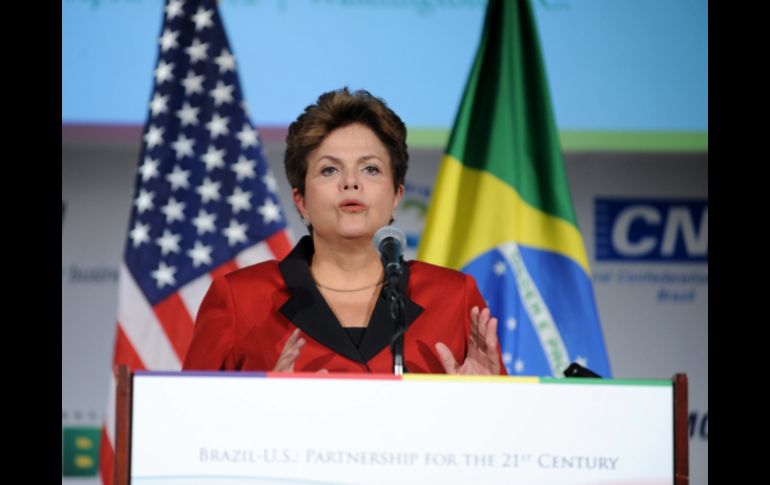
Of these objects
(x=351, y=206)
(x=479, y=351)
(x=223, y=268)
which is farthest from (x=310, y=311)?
(x=223, y=268)

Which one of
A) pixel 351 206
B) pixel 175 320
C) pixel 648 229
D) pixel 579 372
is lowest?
pixel 579 372

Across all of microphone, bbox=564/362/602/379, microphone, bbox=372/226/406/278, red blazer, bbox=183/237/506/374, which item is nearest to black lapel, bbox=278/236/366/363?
red blazer, bbox=183/237/506/374

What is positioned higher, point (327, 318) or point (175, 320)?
point (175, 320)

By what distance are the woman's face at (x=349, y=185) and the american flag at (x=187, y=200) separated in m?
1.24

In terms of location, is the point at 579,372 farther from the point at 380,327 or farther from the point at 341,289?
the point at 341,289

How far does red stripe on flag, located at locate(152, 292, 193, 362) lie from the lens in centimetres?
356

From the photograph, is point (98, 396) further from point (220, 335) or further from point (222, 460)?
point (222, 460)

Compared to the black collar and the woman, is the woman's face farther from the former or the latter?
the black collar

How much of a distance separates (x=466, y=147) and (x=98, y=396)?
2.24 metres

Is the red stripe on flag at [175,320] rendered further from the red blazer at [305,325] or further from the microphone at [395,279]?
the microphone at [395,279]

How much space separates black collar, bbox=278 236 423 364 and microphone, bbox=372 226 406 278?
1.01ft

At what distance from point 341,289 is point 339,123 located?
0.40m

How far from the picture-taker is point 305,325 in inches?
89.7

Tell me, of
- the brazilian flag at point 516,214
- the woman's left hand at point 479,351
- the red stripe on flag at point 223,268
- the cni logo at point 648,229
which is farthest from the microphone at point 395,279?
the cni logo at point 648,229
